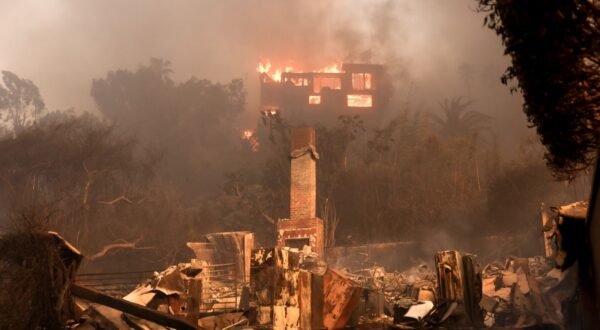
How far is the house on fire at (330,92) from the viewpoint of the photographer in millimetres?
57219

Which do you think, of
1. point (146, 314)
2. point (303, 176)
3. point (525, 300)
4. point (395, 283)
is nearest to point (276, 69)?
→ point (303, 176)

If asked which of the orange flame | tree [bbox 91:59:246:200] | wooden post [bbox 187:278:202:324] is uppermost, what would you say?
the orange flame

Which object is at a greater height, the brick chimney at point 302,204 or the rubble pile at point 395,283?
the brick chimney at point 302,204

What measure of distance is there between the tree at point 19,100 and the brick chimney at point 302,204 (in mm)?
45427

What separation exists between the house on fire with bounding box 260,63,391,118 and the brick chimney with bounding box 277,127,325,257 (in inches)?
1191

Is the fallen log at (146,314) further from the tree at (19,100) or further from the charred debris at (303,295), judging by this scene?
the tree at (19,100)

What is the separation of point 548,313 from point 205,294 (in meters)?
11.8

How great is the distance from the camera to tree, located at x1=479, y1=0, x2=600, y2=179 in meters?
4.82

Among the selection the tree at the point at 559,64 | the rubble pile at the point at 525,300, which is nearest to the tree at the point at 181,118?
the rubble pile at the point at 525,300

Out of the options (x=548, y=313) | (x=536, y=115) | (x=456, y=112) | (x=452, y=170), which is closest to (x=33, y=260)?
(x=536, y=115)

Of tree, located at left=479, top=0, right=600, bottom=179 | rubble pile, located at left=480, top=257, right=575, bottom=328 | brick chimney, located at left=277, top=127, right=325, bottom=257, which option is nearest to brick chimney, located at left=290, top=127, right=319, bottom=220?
brick chimney, located at left=277, top=127, right=325, bottom=257

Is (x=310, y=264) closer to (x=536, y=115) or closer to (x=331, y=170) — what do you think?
(x=536, y=115)

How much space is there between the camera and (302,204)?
25.8 meters

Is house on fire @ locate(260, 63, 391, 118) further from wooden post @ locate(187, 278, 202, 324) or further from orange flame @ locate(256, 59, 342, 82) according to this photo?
wooden post @ locate(187, 278, 202, 324)
